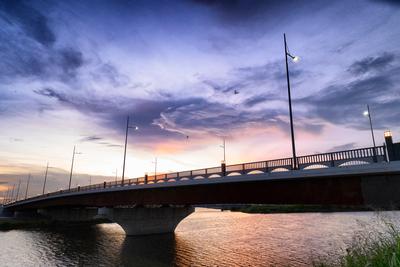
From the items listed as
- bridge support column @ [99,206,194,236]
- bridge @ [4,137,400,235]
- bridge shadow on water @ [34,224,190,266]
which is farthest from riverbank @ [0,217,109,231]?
bridge @ [4,137,400,235]

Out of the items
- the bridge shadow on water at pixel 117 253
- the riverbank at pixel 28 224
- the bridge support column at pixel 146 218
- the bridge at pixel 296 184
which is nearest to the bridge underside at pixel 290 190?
the bridge at pixel 296 184

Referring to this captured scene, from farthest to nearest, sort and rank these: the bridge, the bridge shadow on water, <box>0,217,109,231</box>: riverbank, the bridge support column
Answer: <box>0,217,109,231</box>: riverbank < the bridge support column < the bridge shadow on water < the bridge

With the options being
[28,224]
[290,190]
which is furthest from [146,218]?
[28,224]

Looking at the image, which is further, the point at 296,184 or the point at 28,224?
the point at 28,224

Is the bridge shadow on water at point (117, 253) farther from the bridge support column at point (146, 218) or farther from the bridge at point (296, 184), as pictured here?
the bridge at point (296, 184)

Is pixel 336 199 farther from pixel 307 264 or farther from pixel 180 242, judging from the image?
pixel 180 242

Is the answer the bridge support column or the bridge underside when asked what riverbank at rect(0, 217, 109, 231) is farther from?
the bridge underside

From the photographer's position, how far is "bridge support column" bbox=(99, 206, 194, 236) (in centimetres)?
5062

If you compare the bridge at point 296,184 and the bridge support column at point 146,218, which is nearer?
the bridge at point 296,184

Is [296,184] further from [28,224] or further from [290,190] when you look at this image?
[28,224]

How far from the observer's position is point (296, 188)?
20.1 m

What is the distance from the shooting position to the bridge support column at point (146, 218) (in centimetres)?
5062

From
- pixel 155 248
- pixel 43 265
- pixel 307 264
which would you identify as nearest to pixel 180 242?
pixel 155 248

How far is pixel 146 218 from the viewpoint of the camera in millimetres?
52969
